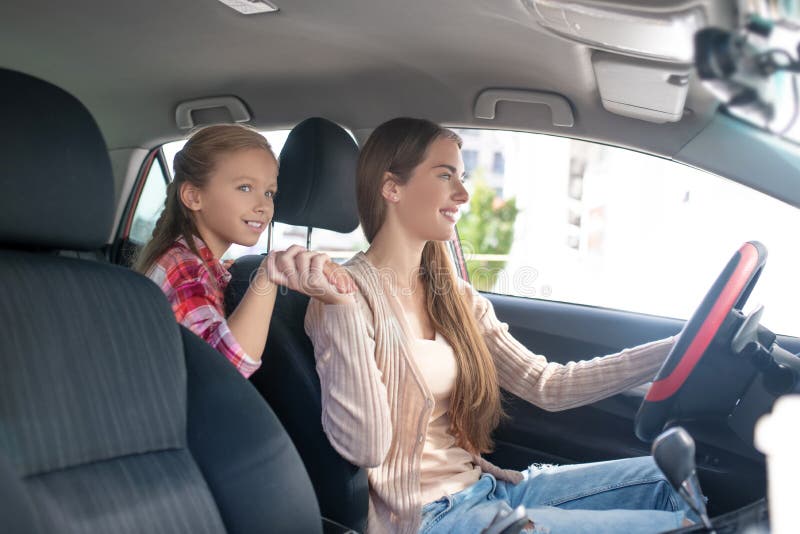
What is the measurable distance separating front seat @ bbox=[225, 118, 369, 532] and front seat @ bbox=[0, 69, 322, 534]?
28cm

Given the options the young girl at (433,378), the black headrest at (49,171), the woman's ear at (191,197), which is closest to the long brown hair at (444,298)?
the young girl at (433,378)

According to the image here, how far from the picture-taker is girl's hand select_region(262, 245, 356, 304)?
161 centimetres

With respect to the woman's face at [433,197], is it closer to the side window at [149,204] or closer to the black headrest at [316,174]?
the black headrest at [316,174]

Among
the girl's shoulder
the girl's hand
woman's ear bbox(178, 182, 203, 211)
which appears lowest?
the girl's shoulder

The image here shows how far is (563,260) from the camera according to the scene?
2.95 m

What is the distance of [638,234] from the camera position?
3875mm

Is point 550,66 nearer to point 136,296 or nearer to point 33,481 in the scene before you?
point 136,296

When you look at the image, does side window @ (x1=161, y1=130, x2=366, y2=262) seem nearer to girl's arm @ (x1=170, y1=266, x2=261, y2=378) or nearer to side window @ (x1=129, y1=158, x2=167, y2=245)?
girl's arm @ (x1=170, y1=266, x2=261, y2=378)

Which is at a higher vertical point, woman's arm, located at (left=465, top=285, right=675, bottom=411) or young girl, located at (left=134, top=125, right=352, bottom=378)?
young girl, located at (left=134, top=125, right=352, bottom=378)

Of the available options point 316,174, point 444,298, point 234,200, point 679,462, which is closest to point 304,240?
point 316,174

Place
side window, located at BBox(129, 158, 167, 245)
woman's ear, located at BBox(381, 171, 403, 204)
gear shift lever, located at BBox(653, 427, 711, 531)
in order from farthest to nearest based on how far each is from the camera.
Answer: side window, located at BBox(129, 158, 167, 245)
woman's ear, located at BBox(381, 171, 403, 204)
gear shift lever, located at BBox(653, 427, 711, 531)

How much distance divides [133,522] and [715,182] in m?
1.42

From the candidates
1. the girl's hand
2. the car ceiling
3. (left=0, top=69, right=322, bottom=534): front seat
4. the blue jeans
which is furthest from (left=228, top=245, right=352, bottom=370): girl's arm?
the car ceiling

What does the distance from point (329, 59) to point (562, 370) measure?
0.97m
